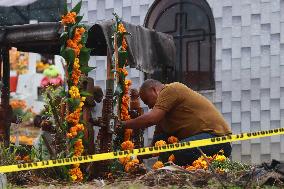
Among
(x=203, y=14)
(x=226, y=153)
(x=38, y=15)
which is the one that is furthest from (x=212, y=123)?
(x=38, y=15)

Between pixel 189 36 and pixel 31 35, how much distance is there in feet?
9.91

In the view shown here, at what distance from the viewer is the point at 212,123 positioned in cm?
854

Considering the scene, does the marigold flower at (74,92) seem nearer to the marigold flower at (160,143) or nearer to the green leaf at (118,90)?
the green leaf at (118,90)

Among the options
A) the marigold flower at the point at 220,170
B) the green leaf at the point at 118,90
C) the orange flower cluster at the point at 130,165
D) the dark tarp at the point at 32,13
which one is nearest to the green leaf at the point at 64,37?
the green leaf at the point at 118,90

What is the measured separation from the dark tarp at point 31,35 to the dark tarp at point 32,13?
467 cm

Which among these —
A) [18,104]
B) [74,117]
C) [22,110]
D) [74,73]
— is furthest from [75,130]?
[22,110]

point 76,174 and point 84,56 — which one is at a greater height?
point 84,56

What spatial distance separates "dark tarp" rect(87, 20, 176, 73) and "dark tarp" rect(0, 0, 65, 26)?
4.33 metres

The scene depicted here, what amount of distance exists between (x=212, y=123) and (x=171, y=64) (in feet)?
9.97

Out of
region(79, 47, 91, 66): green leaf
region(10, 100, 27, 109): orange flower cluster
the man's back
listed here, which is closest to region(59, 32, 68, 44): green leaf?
region(79, 47, 91, 66): green leaf

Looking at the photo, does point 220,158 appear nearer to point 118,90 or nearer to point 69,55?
point 118,90

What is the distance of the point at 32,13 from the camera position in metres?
16.0

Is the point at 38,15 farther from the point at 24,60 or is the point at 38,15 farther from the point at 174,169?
the point at 174,169

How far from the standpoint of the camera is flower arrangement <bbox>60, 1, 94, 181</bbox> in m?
8.27
